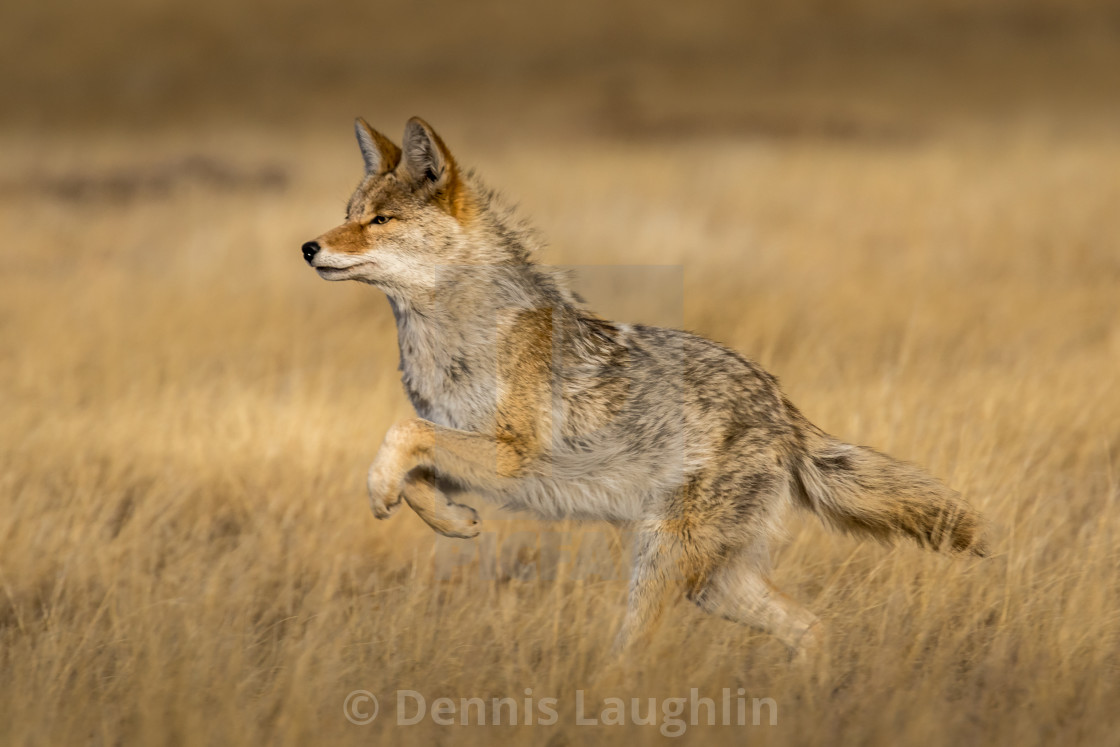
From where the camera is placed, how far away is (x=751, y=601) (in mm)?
4434

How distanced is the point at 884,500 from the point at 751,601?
2.15 feet

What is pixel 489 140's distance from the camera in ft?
77.8

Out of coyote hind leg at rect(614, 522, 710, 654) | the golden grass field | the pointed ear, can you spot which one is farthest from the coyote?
the golden grass field

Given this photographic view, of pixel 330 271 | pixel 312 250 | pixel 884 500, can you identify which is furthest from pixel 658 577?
pixel 312 250

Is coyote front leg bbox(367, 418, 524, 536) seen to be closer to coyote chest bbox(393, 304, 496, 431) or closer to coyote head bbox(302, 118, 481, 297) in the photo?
coyote chest bbox(393, 304, 496, 431)

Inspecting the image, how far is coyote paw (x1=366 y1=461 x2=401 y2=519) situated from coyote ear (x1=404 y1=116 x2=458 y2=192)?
1334 mm

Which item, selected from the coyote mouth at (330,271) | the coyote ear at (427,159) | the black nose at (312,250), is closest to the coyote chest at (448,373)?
the coyote mouth at (330,271)

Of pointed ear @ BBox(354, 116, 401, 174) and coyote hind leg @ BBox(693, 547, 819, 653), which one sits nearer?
coyote hind leg @ BBox(693, 547, 819, 653)

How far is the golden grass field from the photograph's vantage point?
3.91 metres

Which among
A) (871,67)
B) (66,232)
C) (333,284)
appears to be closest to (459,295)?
(333,284)

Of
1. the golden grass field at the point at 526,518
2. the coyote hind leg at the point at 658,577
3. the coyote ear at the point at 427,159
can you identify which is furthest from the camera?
the coyote ear at the point at 427,159

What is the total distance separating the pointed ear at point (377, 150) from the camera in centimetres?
494

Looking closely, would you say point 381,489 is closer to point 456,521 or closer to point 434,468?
point 434,468

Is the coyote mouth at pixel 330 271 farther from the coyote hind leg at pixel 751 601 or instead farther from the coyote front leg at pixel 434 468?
the coyote hind leg at pixel 751 601
